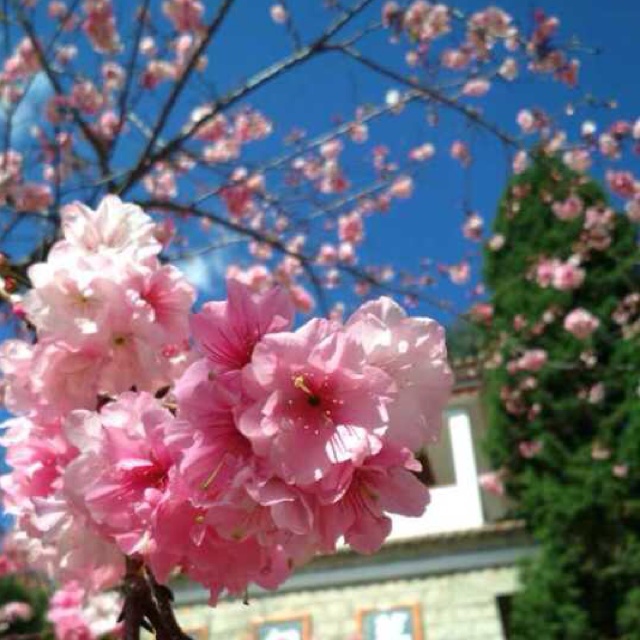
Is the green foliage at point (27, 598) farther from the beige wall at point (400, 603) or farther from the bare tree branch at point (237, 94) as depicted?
the bare tree branch at point (237, 94)

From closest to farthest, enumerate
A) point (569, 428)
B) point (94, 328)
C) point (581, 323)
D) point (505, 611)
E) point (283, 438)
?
point (283, 438) → point (94, 328) → point (505, 611) → point (581, 323) → point (569, 428)

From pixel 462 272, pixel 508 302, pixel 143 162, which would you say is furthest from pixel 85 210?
pixel 508 302

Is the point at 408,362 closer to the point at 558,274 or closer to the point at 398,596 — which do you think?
the point at 398,596

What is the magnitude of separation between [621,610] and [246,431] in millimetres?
7960

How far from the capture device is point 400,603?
27.5 ft

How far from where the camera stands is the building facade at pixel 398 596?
8195mm

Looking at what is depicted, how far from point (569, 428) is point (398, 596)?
8.81ft

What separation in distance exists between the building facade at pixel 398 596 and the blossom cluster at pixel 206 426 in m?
7.37

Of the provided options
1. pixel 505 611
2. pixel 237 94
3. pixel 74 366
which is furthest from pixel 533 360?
pixel 74 366

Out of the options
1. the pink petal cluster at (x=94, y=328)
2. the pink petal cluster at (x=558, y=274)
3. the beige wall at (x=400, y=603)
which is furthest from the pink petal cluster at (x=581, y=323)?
the pink petal cluster at (x=94, y=328)

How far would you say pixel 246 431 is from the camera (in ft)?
2.60

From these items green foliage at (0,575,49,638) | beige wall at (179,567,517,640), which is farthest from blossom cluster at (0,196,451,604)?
green foliage at (0,575,49,638)

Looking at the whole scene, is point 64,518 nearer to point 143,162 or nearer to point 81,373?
point 81,373

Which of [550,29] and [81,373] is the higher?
[550,29]
